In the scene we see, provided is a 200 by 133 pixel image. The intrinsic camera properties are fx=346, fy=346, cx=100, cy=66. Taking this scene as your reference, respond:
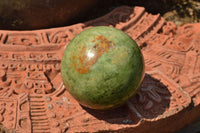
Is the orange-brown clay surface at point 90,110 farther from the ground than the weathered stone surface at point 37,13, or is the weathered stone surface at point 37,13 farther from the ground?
the weathered stone surface at point 37,13

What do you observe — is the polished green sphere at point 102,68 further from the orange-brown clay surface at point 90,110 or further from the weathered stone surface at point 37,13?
the weathered stone surface at point 37,13

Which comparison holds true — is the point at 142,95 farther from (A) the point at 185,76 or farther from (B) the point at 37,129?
(B) the point at 37,129

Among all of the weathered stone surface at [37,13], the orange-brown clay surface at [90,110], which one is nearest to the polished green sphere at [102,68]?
the orange-brown clay surface at [90,110]

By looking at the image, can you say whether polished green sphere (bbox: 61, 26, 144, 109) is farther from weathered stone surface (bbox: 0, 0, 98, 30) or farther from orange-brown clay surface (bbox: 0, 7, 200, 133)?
weathered stone surface (bbox: 0, 0, 98, 30)

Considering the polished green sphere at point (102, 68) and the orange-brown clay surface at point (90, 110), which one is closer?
the polished green sphere at point (102, 68)

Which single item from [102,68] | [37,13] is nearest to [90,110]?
[102,68]

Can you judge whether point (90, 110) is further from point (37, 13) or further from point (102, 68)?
point (37, 13)

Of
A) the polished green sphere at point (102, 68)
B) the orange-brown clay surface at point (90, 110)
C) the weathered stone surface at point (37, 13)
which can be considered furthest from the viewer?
the weathered stone surface at point (37, 13)

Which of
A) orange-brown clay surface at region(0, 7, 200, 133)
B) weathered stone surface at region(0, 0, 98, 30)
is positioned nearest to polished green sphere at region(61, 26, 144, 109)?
orange-brown clay surface at region(0, 7, 200, 133)
